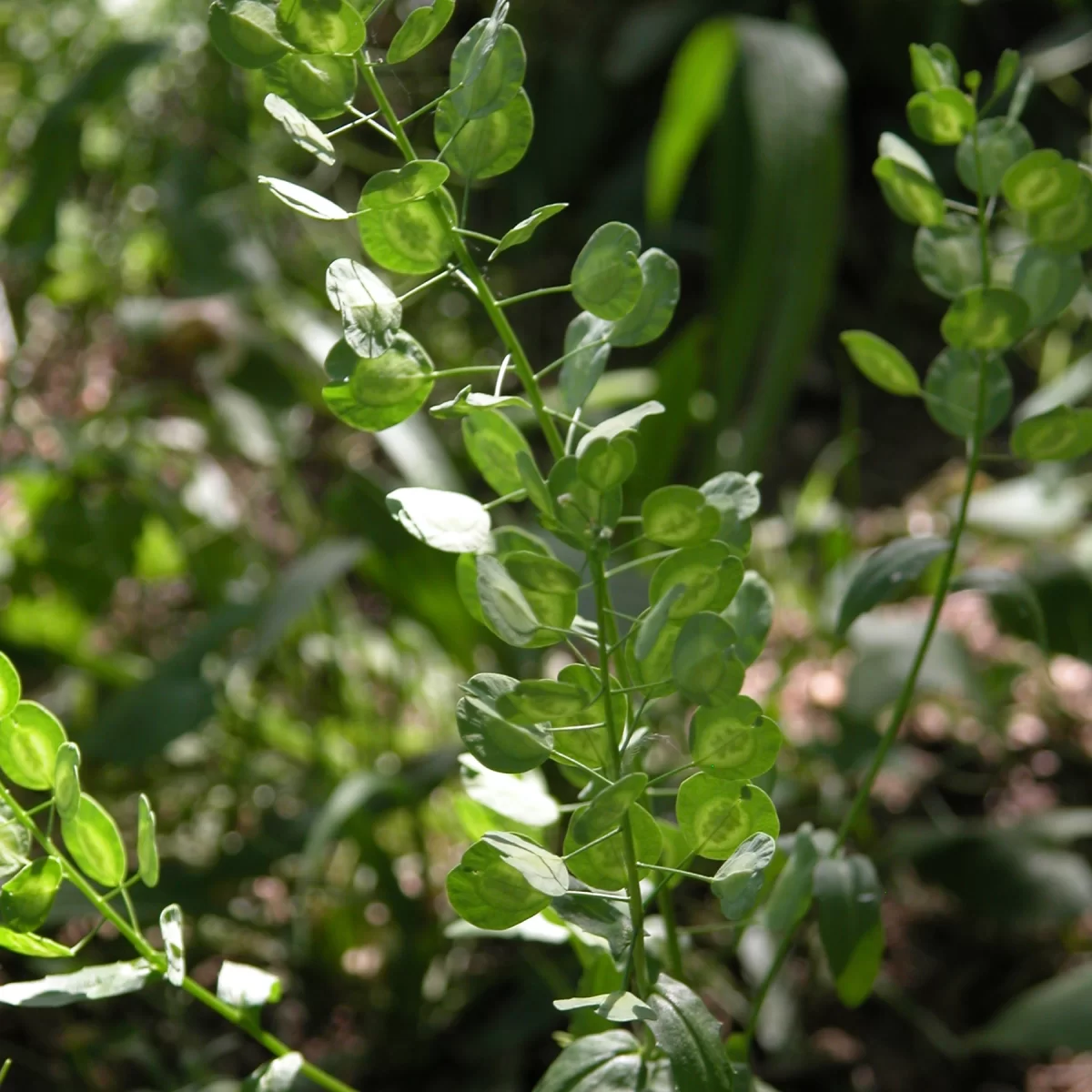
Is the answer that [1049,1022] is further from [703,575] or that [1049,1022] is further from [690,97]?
[690,97]

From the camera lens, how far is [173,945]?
0.73 ft

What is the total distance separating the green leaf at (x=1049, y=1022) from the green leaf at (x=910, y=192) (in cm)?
34

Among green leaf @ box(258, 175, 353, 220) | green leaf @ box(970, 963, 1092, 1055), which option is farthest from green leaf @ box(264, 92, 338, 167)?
green leaf @ box(970, 963, 1092, 1055)

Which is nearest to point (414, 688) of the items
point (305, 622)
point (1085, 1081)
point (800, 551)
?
point (305, 622)

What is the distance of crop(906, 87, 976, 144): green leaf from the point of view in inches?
10.1

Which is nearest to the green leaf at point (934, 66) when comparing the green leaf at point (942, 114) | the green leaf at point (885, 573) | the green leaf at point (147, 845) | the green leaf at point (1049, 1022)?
the green leaf at point (942, 114)

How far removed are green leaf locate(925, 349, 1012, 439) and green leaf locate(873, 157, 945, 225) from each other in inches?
1.3

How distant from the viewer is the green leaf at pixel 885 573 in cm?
29

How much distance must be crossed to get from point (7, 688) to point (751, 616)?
14 cm

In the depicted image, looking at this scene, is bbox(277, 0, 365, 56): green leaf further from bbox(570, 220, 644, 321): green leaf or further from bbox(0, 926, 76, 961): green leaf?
bbox(0, 926, 76, 961): green leaf

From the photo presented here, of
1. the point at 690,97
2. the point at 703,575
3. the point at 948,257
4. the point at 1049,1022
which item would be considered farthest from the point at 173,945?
the point at 690,97

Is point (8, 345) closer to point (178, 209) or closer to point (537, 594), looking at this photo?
point (178, 209)

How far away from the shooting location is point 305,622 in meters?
0.80

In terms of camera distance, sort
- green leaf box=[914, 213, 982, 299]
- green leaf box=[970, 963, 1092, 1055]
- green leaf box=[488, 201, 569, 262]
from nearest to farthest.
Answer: green leaf box=[488, 201, 569, 262], green leaf box=[914, 213, 982, 299], green leaf box=[970, 963, 1092, 1055]
